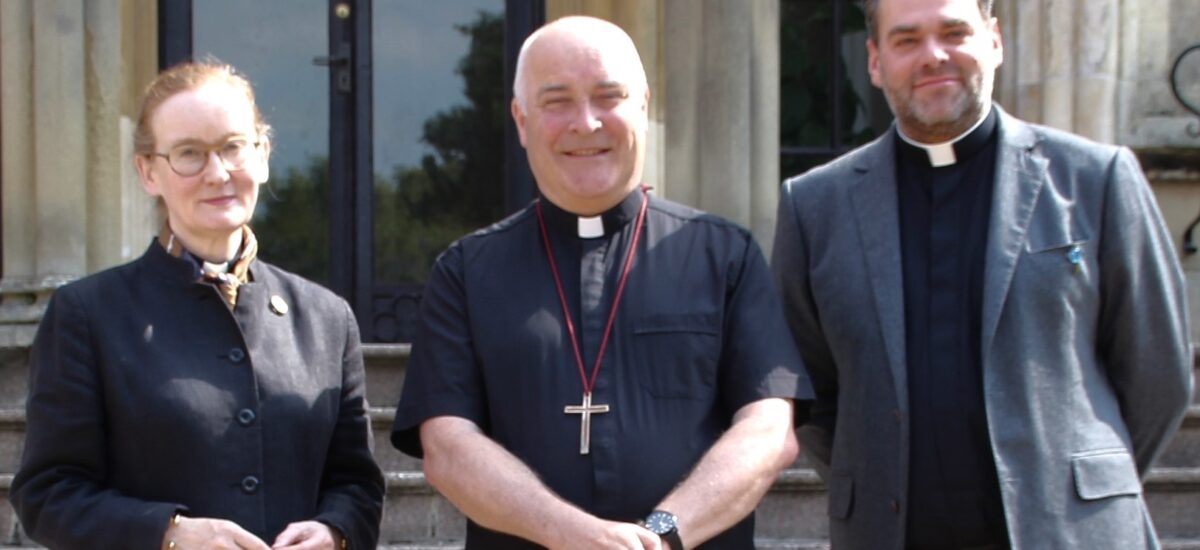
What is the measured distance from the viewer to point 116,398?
2846mm

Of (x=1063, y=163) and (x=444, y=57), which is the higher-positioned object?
(x=444, y=57)

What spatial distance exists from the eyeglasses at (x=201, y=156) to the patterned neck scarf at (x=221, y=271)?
166 millimetres

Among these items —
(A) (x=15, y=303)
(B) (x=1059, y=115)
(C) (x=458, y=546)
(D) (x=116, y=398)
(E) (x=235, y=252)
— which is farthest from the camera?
(B) (x=1059, y=115)

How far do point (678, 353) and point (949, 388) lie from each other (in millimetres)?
570

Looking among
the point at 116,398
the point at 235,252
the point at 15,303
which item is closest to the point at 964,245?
the point at 235,252

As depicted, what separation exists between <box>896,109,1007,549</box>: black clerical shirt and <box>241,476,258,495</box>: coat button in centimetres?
129

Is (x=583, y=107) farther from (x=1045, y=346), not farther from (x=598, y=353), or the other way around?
(x=1045, y=346)

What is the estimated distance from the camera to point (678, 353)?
2.95m

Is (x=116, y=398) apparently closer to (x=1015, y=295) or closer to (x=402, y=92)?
(x=1015, y=295)

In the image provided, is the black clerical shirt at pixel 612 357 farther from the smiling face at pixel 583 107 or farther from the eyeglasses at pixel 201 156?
the eyeglasses at pixel 201 156

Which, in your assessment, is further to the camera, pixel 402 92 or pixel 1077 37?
pixel 402 92

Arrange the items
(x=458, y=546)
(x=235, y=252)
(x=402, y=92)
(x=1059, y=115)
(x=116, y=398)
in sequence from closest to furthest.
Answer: (x=116, y=398)
(x=235, y=252)
(x=458, y=546)
(x=1059, y=115)
(x=402, y=92)

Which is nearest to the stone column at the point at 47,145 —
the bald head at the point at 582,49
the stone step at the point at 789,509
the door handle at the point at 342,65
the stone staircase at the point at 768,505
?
the stone staircase at the point at 768,505

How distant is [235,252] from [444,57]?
427 centimetres
